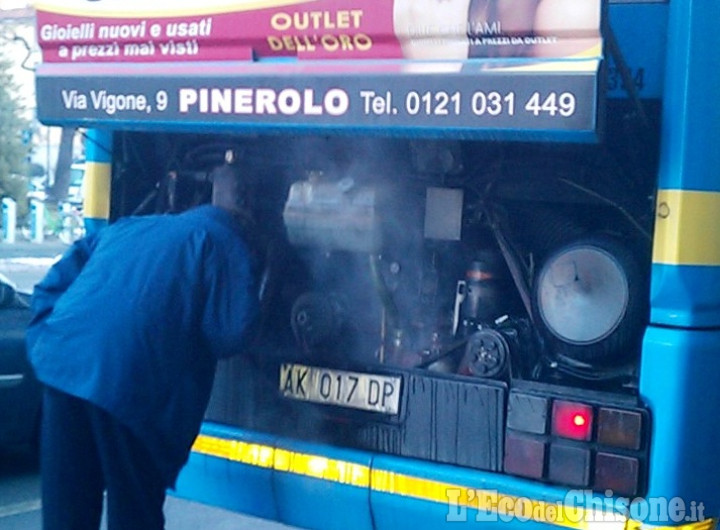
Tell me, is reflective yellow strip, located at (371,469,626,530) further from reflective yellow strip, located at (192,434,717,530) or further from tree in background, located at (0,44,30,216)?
tree in background, located at (0,44,30,216)

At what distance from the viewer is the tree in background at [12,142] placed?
2742 centimetres

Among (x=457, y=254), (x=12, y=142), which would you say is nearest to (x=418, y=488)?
(x=457, y=254)

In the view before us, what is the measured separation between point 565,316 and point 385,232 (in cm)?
72

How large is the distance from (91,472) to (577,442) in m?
1.70

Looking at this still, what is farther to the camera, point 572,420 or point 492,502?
point 492,502

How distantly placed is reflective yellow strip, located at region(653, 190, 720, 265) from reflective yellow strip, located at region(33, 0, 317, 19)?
1294mm

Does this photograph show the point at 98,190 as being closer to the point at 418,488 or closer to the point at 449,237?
the point at 449,237

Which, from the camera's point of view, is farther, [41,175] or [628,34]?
[41,175]

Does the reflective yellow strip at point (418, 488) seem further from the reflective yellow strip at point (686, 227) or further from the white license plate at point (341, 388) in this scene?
the reflective yellow strip at point (686, 227)

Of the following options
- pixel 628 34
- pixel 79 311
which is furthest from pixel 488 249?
pixel 79 311

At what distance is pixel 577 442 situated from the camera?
141 inches

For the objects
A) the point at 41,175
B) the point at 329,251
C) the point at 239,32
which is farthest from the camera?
the point at 41,175

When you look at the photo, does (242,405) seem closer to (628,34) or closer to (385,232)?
(385,232)

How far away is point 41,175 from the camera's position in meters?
38.6
